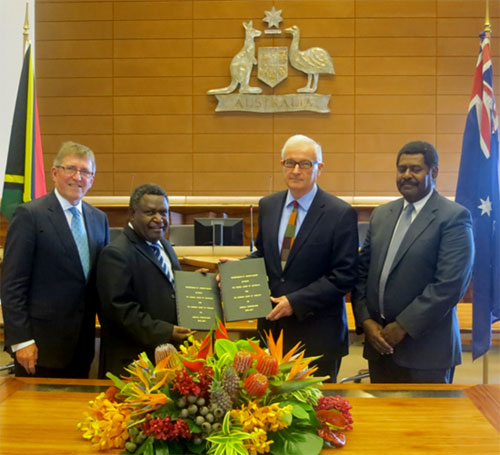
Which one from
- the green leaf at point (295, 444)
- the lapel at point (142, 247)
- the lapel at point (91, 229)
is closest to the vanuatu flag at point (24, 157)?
the lapel at point (91, 229)

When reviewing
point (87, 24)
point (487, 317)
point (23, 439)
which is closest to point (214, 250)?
point (487, 317)

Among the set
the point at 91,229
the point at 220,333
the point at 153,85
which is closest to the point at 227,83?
the point at 153,85

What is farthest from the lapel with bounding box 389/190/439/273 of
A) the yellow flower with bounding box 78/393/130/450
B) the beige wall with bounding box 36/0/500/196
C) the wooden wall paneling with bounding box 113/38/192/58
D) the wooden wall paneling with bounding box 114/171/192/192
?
the wooden wall paneling with bounding box 113/38/192/58

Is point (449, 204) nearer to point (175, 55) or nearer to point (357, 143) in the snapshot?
point (357, 143)

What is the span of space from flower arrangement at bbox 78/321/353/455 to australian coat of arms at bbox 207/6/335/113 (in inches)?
298

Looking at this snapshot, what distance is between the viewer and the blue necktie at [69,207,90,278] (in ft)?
8.96

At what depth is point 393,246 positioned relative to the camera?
264 centimetres

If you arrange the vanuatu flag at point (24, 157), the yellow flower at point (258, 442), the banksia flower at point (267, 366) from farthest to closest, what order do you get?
the vanuatu flag at point (24, 157) → the banksia flower at point (267, 366) → the yellow flower at point (258, 442)

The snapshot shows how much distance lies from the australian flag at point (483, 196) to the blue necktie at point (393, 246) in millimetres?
931

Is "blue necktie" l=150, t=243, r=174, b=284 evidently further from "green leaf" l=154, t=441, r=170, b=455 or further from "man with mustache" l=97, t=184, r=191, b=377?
"green leaf" l=154, t=441, r=170, b=455

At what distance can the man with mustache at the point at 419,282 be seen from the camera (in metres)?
2.47

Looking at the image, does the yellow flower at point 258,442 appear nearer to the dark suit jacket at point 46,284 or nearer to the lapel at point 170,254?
the lapel at point 170,254

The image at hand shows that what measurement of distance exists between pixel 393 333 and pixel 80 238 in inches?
60.0

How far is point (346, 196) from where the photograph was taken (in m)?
8.75
